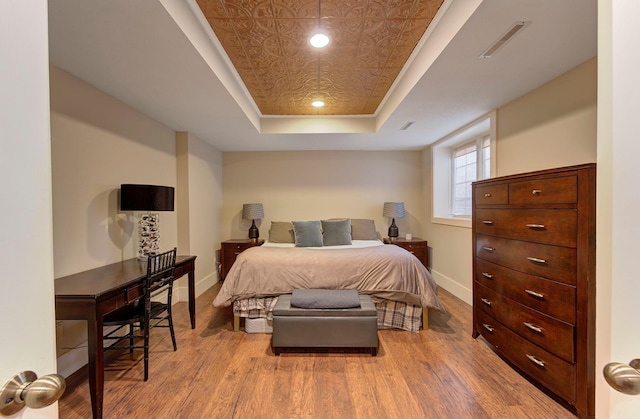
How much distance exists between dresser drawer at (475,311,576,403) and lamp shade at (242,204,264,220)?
3.43 m

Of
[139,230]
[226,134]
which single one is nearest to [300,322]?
[139,230]

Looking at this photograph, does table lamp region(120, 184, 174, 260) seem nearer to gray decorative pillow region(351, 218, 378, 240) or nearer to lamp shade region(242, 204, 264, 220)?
lamp shade region(242, 204, 264, 220)

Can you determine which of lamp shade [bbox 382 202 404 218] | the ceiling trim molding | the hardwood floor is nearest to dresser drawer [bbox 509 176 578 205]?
the hardwood floor

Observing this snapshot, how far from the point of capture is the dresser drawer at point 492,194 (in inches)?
80.6

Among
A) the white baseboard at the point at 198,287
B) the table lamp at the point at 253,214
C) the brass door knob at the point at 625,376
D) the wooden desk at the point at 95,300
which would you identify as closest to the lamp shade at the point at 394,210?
the table lamp at the point at 253,214

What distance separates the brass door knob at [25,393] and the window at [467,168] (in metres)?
3.85

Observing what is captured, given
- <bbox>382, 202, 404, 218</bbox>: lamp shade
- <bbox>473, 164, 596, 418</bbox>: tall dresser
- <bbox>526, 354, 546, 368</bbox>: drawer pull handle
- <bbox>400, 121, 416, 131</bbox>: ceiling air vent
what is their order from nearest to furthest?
<bbox>473, 164, 596, 418</bbox>: tall dresser
<bbox>526, 354, 546, 368</bbox>: drawer pull handle
<bbox>400, 121, 416, 131</bbox>: ceiling air vent
<bbox>382, 202, 404, 218</bbox>: lamp shade

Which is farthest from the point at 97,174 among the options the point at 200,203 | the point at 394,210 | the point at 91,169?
the point at 394,210

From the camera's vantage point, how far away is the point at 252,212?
4.52m

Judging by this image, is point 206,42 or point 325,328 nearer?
point 206,42

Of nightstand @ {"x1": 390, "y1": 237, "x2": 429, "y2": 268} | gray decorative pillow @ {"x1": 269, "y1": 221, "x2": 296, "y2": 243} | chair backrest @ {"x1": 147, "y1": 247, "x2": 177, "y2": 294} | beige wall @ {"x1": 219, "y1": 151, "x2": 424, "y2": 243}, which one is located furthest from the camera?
beige wall @ {"x1": 219, "y1": 151, "x2": 424, "y2": 243}

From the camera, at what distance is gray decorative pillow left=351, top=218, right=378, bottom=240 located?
170 inches

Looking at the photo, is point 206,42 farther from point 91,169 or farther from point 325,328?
point 325,328

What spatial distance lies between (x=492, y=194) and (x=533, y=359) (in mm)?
1188
